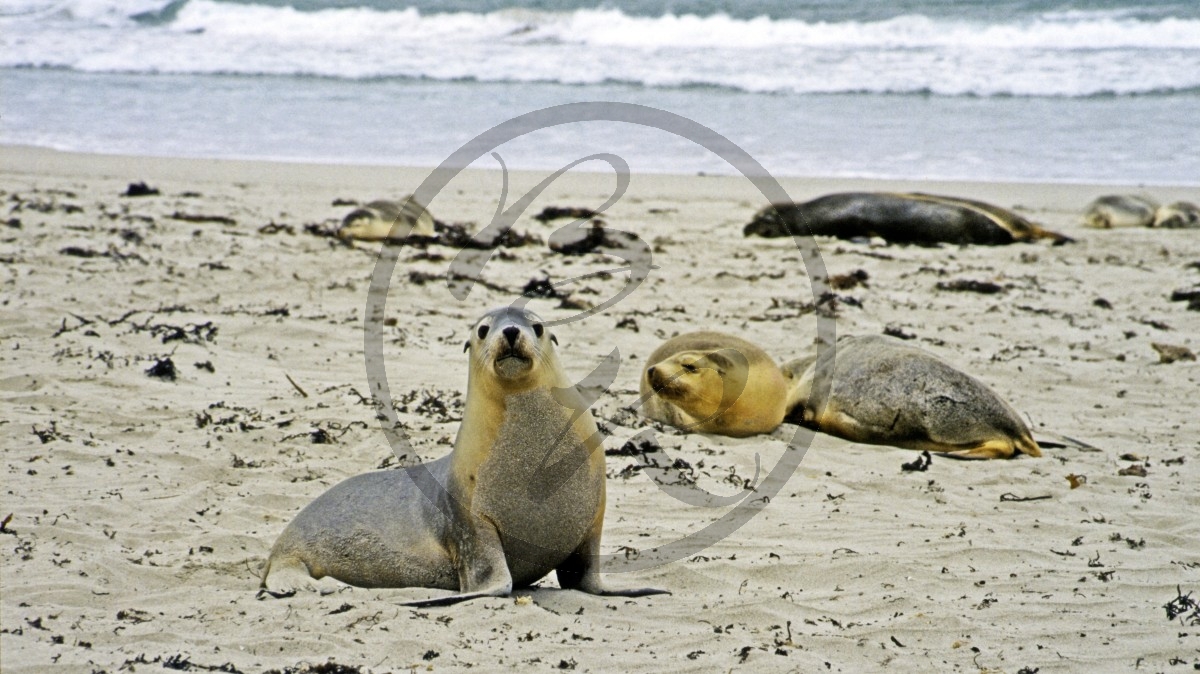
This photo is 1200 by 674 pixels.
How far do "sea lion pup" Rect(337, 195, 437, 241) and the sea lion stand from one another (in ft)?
9.33

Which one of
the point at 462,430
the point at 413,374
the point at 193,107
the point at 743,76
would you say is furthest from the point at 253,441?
the point at 743,76

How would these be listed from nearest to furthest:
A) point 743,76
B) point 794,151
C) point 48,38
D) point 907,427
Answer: point 907,427
point 794,151
point 743,76
point 48,38

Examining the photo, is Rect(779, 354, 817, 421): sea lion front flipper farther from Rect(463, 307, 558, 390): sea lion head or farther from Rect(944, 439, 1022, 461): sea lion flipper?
Rect(463, 307, 558, 390): sea lion head

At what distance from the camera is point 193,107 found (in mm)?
17531

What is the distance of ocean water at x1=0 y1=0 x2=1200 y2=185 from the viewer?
14336 millimetres

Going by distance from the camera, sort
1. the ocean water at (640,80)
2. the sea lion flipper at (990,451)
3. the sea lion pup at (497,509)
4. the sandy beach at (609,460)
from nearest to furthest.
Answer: the sandy beach at (609,460)
the sea lion pup at (497,509)
the sea lion flipper at (990,451)
the ocean water at (640,80)

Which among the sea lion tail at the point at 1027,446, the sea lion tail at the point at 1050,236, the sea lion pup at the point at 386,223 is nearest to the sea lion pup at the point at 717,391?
the sea lion tail at the point at 1027,446

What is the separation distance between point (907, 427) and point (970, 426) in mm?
290

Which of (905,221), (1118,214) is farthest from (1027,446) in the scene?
(1118,214)

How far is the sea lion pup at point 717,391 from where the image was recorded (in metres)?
5.79

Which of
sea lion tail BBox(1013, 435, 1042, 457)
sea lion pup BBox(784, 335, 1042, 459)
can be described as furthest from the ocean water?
sea lion tail BBox(1013, 435, 1042, 457)

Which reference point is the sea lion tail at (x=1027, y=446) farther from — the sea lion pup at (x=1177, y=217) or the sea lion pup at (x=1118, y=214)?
the sea lion pup at (x=1177, y=217)

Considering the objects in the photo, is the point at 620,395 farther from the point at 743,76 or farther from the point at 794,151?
the point at 743,76

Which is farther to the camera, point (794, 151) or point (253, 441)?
point (794, 151)
